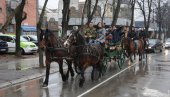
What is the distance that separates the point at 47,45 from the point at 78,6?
93.2 meters

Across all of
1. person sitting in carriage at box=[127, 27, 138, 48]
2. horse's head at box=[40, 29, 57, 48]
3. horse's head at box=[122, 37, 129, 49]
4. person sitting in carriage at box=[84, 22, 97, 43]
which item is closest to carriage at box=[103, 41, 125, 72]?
person sitting in carriage at box=[84, 22, 97, 43]

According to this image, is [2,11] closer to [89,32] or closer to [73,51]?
[89,32]

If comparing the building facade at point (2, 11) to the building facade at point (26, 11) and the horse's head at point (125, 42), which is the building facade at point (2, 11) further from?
the horse's head at point (125, 42)

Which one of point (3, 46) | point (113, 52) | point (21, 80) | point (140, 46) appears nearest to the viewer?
point (21, 80)

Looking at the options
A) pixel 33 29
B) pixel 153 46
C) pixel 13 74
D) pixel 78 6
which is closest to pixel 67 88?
pixel 13 74

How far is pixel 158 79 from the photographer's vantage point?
16719mm

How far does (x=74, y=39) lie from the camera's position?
573 inches

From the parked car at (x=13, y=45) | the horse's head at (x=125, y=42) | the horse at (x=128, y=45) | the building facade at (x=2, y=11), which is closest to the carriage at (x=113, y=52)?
the horse's head at (x=125, y=42)

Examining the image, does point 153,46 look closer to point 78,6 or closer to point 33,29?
point 33,29

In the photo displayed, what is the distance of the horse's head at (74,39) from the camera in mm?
14359

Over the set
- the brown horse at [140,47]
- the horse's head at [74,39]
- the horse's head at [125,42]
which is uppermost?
the horse's head at [74,39]

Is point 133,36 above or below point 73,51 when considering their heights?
above

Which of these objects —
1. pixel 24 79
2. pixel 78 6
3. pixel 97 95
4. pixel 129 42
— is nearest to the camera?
pixel 97 95

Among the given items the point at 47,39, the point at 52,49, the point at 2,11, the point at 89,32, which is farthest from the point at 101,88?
the point at 2,11
